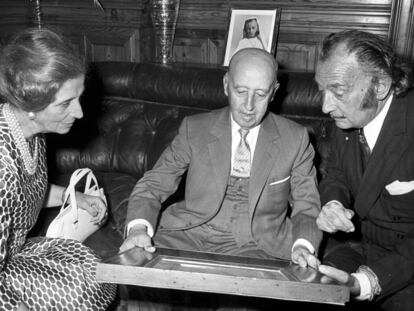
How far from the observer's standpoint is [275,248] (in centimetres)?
214

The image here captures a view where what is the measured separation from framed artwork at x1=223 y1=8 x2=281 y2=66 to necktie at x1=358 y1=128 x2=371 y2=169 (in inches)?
61.7

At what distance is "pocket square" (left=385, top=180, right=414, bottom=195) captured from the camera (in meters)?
1.98

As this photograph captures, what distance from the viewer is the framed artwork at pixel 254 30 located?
3590 millimetres

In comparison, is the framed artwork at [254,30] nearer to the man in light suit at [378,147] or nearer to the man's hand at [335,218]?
the man in light suit at [378,147]

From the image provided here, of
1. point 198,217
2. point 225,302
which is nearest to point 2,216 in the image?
point 198,217

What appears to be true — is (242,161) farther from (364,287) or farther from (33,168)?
(33,168)

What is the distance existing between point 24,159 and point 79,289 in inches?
22.4

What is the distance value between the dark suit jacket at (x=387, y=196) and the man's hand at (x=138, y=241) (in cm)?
81

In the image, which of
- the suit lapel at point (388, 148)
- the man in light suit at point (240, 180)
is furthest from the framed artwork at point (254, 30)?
the suit lapel at point (388, 148)

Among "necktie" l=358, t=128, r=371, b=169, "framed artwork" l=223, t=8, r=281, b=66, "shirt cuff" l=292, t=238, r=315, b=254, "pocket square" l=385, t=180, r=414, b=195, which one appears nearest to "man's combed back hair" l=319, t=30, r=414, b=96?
"necktie" l=358, t=128, r=371, b=169

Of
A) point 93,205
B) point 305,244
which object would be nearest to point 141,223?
point 93,205

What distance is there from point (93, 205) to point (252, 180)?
76cm

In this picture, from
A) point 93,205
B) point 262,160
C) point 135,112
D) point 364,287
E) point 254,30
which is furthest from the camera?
point 254,30

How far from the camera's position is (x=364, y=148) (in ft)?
7.00
